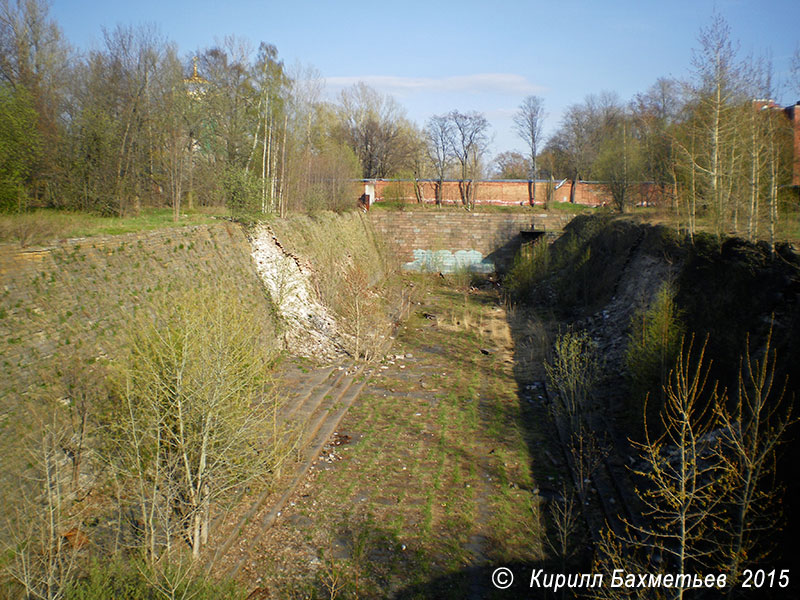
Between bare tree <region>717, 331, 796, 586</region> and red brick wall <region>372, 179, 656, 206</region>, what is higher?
red brick wall <region>372, 179, 656, 206</region>

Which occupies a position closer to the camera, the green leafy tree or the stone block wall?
the green leafy tree

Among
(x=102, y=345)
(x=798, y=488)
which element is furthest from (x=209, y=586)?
(x=798, y=488)

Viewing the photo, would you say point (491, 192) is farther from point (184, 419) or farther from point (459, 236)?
point (184, 419)

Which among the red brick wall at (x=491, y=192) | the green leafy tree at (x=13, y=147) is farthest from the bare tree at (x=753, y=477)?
the red brick wall at (x=491, y=192)

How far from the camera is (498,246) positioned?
26719 millimetres

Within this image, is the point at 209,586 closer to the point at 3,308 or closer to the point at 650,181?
the point at 3,308

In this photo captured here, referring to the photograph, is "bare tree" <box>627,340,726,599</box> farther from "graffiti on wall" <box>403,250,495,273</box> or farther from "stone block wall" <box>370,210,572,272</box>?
"stone block wall" <box>370,210,572,272</box>

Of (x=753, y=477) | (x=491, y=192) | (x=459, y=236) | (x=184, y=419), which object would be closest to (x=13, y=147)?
(x=184, y=419)

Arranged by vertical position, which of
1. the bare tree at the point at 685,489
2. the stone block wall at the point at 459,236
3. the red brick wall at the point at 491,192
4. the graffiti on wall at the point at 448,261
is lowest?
the bare tree at the point at 685,489

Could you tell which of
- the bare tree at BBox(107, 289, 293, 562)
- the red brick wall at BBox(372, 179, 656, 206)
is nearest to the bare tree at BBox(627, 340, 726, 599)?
the bare tree at BBox(107, 289, 293, 562)

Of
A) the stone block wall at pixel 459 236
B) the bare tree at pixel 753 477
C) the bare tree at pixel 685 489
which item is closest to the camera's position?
the bare tree at pixel 753 477

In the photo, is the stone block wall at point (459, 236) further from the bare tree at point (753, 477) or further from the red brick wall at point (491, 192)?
the bare tree at point (753, 477)

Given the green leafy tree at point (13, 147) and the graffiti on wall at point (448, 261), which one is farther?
the graffiti on wall at point (448, 261)

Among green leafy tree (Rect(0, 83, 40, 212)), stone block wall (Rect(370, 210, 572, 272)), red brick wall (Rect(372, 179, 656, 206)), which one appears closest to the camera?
green leafy tree (Rect(0, 83, 40, 212))
